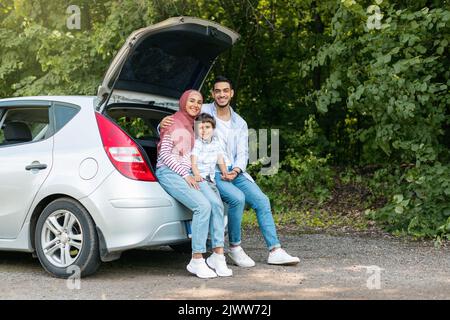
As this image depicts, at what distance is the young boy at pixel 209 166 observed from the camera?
256 inches

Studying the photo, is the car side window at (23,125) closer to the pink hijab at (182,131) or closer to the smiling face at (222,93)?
the pink hijab at (182,131)

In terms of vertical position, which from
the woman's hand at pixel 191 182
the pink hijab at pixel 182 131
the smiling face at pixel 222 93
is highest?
the smiling face at pixel 222 93

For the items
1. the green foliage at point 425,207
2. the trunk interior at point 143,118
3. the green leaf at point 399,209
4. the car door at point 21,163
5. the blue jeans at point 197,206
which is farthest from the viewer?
the green foliage at point 425,207

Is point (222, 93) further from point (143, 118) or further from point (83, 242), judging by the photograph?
point (83, 242)

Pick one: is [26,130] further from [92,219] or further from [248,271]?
[248,271]

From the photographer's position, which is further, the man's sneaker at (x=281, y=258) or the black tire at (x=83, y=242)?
the man's sneaker at (x=281, y=258)

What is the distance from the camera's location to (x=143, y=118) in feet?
24.4

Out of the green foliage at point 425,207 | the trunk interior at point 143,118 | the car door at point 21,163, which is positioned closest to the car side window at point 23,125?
the car door at point 21,163

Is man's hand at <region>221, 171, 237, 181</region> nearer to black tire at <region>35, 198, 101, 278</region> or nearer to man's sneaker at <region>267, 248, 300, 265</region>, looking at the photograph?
man's sneaker at <region>267, 248, 300, 265</region>

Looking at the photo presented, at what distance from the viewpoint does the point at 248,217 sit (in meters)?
10.8

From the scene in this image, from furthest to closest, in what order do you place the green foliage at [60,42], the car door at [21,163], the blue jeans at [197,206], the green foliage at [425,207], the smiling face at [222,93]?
the green foliage at [60,42], the green foliage at [425,207], the smiling face at [222,93], the car door at [21,163], the blue jeans at [197,206]

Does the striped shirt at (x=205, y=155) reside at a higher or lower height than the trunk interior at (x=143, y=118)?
lower
